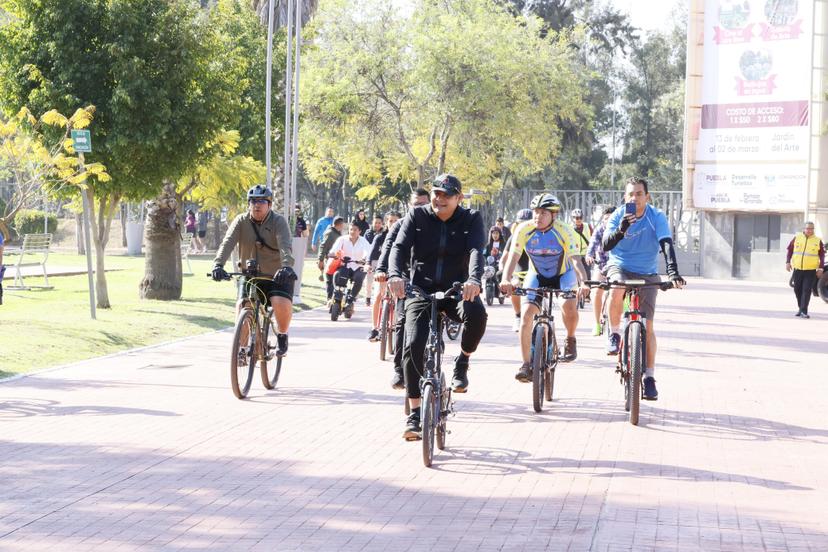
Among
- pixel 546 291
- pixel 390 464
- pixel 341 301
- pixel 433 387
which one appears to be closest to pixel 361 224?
pixel 341 301

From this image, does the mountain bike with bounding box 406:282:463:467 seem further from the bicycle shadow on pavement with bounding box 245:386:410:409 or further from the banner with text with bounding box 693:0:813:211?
the banner with text with bounding box 693:0:813:211

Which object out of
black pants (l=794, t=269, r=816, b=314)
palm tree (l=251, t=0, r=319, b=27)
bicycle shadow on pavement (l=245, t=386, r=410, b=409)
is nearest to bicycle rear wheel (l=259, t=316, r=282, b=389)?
bicycle shadow on pavement (l=245, t=386, r=410, b=409)

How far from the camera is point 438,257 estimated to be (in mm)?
8227

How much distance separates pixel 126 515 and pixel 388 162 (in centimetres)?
4136

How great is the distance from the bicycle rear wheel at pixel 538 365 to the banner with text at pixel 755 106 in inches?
1345

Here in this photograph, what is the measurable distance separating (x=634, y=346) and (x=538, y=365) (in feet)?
2.84

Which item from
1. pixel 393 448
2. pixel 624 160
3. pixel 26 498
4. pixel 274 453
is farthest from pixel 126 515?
pixel 624 160

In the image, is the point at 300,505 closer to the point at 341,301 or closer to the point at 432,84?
the point at 341,301

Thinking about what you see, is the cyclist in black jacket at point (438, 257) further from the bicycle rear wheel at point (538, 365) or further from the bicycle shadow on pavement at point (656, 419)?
the bicycle rear wheel at point (538, 365)

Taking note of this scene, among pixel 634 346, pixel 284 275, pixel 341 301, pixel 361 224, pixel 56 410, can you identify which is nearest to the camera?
pixel 634 346

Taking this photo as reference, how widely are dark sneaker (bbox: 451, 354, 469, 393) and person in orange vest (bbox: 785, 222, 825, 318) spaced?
1712 cm

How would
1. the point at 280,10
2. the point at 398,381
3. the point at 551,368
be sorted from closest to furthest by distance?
1. the point at 398,381
2. the point at 551,368
3. the point at 280,10

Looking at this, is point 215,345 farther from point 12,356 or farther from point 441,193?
point 441,193

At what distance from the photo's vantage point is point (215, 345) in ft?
53.0
